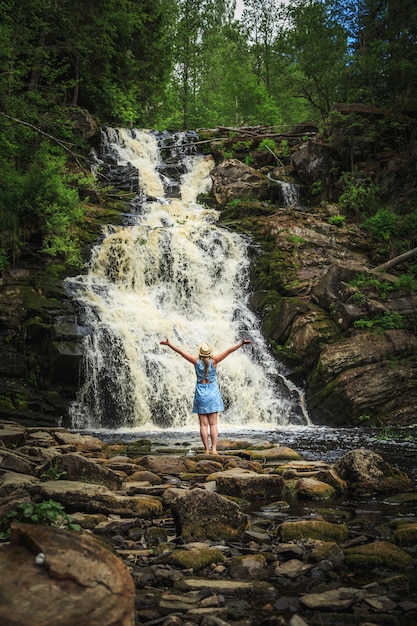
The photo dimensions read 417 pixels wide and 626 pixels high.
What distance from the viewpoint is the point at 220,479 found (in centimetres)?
632

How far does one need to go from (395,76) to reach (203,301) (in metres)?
14.7

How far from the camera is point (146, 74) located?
1422 inches

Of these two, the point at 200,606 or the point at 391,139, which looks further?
the point at 391,139

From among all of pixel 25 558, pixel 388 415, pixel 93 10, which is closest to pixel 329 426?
pixel 388 415

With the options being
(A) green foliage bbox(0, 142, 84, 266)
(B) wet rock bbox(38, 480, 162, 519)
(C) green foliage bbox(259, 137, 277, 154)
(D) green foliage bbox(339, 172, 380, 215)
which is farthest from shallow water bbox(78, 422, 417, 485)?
(C) green foliage bbox(259, 137, 277, 154)

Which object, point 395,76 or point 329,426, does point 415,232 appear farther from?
point 329,426

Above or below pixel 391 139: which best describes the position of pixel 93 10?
above

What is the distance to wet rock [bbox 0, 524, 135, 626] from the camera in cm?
206

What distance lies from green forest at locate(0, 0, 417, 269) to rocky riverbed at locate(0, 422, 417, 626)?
5.35 meters

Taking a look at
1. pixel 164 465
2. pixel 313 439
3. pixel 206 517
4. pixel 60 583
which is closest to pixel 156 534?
pixel 206 517

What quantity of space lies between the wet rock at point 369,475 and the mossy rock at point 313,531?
6.44 feet

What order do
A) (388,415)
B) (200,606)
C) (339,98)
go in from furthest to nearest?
(339,98) → (388,415) → (200,606)

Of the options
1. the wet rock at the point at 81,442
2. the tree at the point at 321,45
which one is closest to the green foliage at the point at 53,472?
the wet rock at the point at 81,442

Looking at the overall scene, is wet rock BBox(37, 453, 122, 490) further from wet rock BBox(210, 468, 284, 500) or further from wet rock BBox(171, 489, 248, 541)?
wet rock BBox(171, 489, 248, 541)
